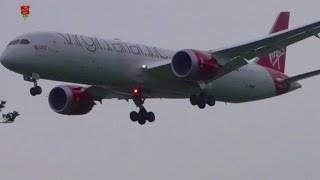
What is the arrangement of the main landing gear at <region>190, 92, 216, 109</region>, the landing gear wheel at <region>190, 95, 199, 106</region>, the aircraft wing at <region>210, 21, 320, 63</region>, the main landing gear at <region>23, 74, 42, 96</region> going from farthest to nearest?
1. the landing gear wheel at <region>190, 95, 199, 106</region>
2. the main landing gear at <region>190, 92, 216, 109</region>
3. the aircraft wing at <region>210, 21, 320, 63</region>
4. the main landing gear at <region>23, 74, 42, 96</region>

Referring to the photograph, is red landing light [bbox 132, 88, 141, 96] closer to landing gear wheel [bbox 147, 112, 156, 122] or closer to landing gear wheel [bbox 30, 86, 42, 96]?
landing gear wheel [bbox 147, 112, 156, 122]

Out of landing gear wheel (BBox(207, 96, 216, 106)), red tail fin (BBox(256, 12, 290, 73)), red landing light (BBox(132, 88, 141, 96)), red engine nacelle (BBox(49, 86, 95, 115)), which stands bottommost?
landing gear wheel (BBox(207, 96, 216, 106))

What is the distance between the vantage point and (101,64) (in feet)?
235

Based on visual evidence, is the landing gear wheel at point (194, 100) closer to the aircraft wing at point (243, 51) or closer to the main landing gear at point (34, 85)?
the aircraft wing at point (243, 51)

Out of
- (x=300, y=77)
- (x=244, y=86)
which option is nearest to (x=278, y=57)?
(x=300, y=77)

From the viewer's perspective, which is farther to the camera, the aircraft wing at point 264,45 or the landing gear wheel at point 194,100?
the landing gear wheel at point 194,100

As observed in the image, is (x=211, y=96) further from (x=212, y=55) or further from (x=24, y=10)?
(x=24, y=10)

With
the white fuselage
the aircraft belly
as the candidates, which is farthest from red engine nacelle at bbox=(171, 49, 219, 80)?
the aircraft belly

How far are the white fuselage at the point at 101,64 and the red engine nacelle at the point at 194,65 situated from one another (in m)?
1.33

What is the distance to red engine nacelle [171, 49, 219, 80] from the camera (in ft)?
236

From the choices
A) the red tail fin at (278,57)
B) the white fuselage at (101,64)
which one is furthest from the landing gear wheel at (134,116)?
the red tail fin at (278,57)

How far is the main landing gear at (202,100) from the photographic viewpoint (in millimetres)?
75000

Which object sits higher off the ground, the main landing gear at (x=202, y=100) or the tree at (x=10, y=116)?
the main landing gear at (x=202, y=100)

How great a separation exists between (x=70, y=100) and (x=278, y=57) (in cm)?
1589
